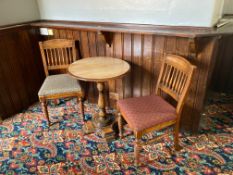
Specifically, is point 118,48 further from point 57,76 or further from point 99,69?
point 57,76

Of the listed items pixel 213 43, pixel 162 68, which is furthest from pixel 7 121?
pixel 213 43

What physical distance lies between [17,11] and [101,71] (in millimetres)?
1441

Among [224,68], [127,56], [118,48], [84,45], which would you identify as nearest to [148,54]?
[127,56]

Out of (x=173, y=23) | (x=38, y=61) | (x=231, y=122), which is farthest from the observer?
(x=38, y=61)

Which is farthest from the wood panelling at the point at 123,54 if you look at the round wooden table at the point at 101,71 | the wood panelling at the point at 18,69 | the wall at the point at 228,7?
the wall at the point at 228,7

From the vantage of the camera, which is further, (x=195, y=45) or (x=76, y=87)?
(x=76, y=87)

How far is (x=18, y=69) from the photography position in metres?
2.46

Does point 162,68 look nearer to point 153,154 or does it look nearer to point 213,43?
point 213,43

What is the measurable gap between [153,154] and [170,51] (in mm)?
1009

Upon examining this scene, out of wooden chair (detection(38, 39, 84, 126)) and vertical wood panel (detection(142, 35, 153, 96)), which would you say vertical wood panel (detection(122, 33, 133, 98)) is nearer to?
vertical wood panel (detection(142, 35, 153, 96))

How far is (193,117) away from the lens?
6.59ft

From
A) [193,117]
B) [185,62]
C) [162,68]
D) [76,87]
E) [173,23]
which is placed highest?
[173,23]

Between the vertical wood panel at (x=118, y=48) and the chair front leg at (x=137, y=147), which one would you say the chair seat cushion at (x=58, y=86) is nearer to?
the vertical wood panel at (x=118, y=48)

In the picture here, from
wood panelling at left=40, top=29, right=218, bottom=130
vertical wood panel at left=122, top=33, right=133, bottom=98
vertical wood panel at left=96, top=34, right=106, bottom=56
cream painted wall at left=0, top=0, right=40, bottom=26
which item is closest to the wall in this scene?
wood panelling at left=40, top=29, right=218, bottom=130
